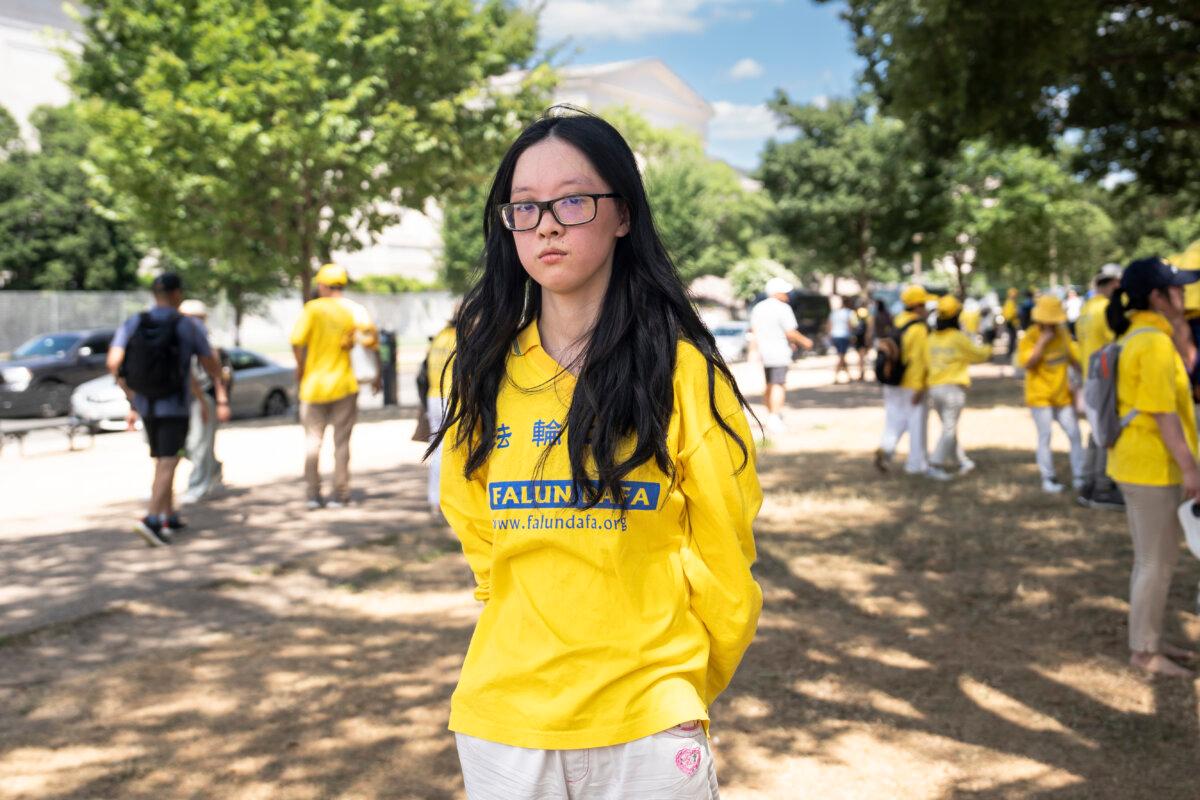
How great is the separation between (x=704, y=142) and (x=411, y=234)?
112 feet

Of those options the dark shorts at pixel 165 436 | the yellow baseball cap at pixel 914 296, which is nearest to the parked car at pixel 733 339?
the yellow baseball cap at pixel 914 296

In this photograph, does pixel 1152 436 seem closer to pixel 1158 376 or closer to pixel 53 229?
pixel 1158 376

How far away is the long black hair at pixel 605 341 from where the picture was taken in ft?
6.79

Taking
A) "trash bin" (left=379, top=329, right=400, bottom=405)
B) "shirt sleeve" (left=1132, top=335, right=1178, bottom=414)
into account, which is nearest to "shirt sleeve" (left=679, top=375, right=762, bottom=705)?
"shirt sleeve" (left=1132, top=335, right=1178, bottom=414)

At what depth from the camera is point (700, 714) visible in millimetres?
2025

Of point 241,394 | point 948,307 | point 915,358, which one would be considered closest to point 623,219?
point 948,307

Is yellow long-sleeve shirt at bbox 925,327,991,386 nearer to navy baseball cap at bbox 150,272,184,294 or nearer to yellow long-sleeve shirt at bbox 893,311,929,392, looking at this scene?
yellow long-sleeve shirt at bbox 893,311,929,392

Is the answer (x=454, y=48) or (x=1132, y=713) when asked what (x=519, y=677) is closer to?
(x=1132, y=713)

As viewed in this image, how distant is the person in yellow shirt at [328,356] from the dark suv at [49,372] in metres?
13.5

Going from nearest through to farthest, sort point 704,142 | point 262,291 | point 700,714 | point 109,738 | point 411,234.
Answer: point 700,714
point 109,738
point 262,291
point 411,234
point 704,142

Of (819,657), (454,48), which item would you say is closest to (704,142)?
(454,48)

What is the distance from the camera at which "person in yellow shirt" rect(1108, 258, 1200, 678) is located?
5023mm

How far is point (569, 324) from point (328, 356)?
7.49 metres

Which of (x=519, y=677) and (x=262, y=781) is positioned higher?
(x=519, y=677)
